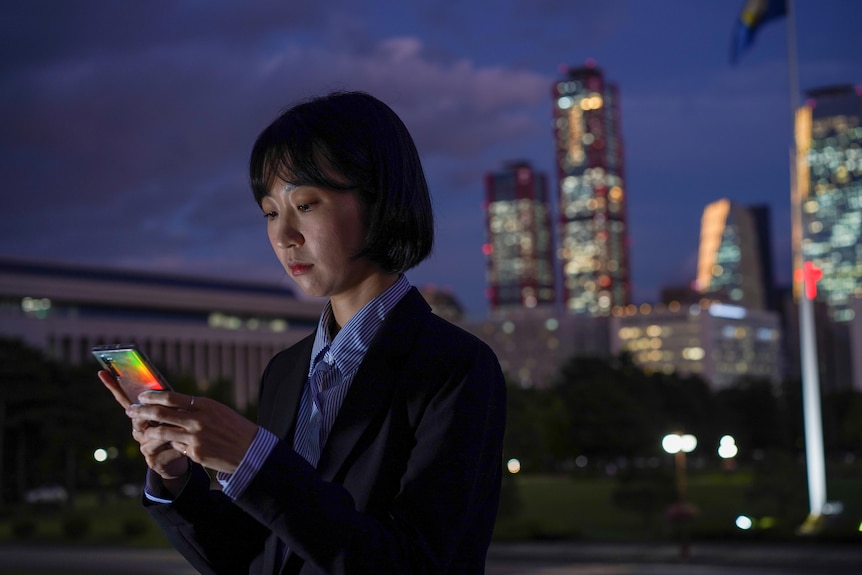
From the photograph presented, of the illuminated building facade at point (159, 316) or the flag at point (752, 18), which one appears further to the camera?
the illuminated building facade at point (159, 316)

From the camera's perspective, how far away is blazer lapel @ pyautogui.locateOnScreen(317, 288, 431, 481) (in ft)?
6.55

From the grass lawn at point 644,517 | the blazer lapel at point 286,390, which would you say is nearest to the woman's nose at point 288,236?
the blazer lapel at point 286,390

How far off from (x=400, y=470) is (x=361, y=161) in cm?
61

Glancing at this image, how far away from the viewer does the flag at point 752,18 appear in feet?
95.6

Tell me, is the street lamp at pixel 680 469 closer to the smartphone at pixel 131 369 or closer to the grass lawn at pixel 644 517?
the grass lawn at pixel 644 517

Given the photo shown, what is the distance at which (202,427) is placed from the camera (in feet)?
5.73

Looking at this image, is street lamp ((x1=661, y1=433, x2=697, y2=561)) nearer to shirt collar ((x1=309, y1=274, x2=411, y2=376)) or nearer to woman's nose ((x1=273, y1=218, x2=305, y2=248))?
shirt collar ((x1=309, y1=274, x2=411, y2=376))

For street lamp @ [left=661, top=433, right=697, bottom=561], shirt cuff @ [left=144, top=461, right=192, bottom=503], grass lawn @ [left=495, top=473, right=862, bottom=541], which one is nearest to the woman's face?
shirt cuff @ [left=144, top=461, right=192, bottom=503]

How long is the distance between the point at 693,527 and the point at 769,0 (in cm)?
1946

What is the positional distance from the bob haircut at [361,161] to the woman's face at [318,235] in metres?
0.02

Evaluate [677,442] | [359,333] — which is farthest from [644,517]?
[359,333]

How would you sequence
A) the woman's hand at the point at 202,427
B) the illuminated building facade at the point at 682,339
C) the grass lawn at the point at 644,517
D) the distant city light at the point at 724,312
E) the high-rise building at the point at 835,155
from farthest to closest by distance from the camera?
the distant city light at the point at 724,312 < the illuminated building facade at the point at 682,339 < the high-rise building at the point at 835,155 < the grass lawn at the point at 644,517 < the woman's hand at the point at 202,427

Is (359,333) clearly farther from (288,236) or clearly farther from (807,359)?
(807,359)

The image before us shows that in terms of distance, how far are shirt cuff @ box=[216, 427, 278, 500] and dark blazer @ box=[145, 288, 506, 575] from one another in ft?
0.04
